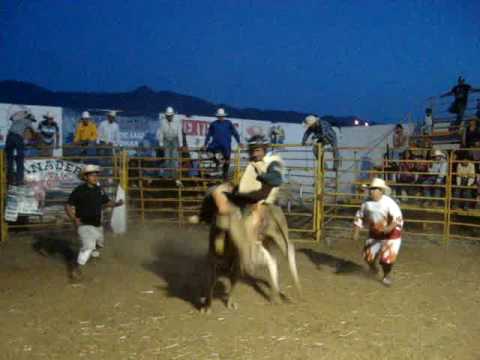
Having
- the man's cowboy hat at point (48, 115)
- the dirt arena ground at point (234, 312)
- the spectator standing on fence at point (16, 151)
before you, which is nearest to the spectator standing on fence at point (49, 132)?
the man's cowboy hat at point (48, 115)

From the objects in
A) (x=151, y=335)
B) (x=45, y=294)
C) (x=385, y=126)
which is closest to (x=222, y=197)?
(x=151, y=335)

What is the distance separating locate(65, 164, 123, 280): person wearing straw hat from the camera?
23.6 feet

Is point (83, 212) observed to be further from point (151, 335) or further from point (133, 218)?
point (133, 218)

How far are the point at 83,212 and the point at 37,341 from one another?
274cm

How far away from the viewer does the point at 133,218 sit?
12164mm

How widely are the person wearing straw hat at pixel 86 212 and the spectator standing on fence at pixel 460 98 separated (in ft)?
42.9

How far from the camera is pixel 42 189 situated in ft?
34.7

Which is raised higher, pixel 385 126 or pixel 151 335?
pixel 385 126

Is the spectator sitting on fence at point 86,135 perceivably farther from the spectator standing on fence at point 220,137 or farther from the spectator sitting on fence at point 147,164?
the spectator standing on fence at point 220,137

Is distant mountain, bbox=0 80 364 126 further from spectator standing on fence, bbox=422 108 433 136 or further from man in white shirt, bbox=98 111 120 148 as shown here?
man in white shirt, bbox=98 111 120 148

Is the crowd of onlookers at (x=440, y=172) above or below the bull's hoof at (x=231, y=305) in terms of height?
above

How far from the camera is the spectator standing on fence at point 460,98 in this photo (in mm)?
16641

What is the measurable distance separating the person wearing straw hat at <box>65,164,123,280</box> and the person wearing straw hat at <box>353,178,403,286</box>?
3567 mm

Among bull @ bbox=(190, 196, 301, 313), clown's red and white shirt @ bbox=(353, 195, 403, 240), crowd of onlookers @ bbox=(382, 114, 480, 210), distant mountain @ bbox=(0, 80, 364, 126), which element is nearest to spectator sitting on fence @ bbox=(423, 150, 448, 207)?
crowd of onlookers @ bbox=(382, 114, 480, 210)
